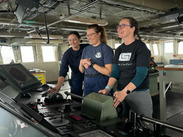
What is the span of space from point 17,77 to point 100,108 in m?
0.97

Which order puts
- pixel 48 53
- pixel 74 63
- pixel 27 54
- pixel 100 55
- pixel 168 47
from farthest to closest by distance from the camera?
pixel 168 47 → pixel 48 53 → pixel 27 54 → pixel 74 63 → pixel 100 55

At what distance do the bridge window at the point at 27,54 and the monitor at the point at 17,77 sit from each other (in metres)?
7.72

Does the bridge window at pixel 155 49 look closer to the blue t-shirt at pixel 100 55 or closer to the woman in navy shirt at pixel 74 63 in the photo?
the woman in navy shirt at pixel 74 63

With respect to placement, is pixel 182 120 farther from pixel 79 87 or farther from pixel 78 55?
pixel 78 55

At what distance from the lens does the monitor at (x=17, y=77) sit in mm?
1399

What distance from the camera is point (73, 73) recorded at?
2.11 m

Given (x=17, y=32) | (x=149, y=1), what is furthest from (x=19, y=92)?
(x=17, y=32)

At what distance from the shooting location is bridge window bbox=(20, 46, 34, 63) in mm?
8836

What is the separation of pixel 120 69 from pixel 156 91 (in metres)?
4.41

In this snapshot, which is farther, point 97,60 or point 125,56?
point 97,60

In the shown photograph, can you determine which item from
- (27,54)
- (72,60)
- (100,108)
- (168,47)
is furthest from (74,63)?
(168,47)

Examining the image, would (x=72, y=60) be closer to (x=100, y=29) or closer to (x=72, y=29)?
(x=100, y=29)

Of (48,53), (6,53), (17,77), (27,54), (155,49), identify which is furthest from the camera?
(155,49)

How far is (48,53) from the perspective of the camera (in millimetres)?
9758
